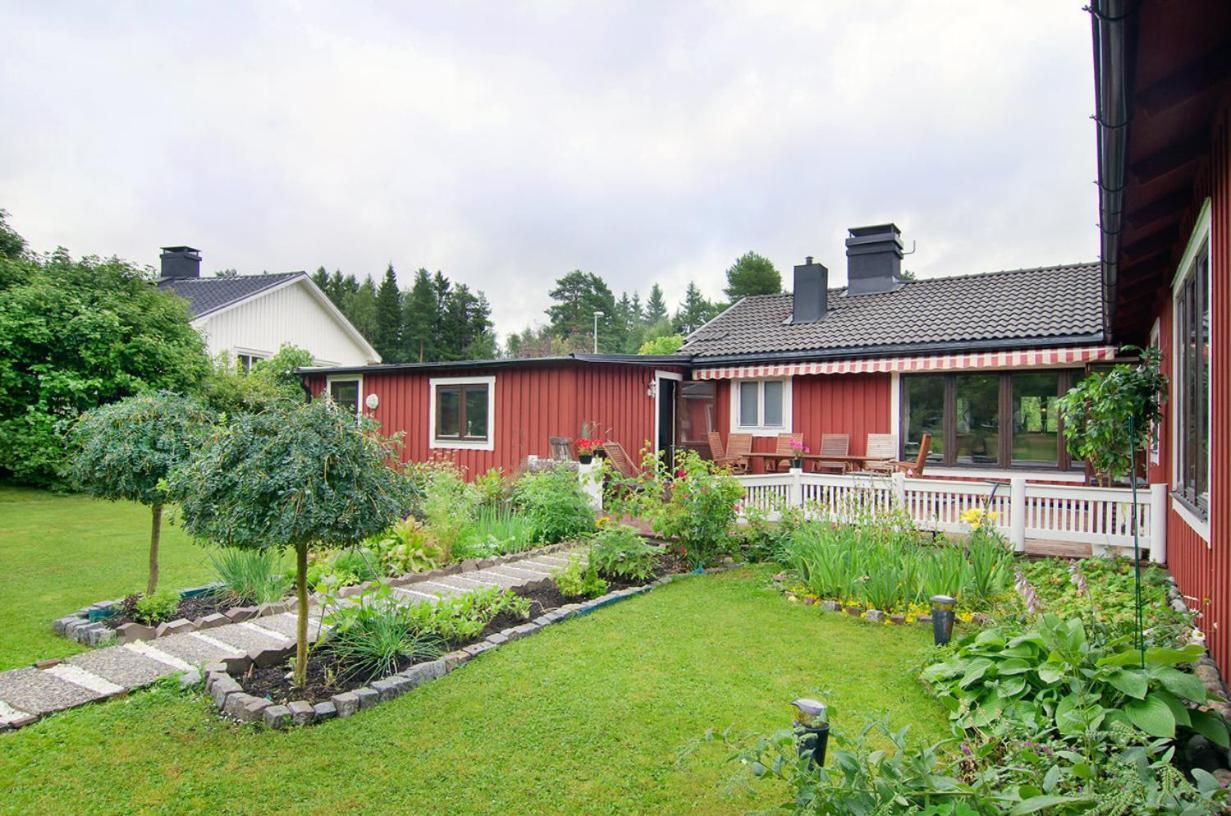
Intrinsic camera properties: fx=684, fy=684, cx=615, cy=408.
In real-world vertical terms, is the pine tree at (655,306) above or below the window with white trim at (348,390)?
above

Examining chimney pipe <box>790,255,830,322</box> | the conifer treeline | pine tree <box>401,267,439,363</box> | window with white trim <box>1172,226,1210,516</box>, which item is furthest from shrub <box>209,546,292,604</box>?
pine tree <box>401,267,439,363</box>

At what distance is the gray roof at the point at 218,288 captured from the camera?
21.2 meters

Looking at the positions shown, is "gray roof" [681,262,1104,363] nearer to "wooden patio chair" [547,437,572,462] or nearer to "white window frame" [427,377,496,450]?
"wooden patio chair" [547,437,572,462]

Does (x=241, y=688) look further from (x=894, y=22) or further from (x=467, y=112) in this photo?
(x=467, y=112)

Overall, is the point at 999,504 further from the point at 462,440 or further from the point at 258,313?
the point at 258,313

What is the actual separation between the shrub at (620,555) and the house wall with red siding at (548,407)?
5.02 m

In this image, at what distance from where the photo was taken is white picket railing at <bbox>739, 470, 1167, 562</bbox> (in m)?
7.39

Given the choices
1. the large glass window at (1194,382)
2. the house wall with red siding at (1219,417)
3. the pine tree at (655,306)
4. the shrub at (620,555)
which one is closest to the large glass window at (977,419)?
the large glass window at (1194,382)

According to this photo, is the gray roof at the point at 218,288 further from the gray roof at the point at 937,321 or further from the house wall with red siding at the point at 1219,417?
the house wall with red siding at the point at 1219,417

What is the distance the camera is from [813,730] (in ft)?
8.96

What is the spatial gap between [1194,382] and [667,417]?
9573mm

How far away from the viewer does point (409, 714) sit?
399 centimetres

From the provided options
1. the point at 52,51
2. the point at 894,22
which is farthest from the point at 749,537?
the point at 52,51

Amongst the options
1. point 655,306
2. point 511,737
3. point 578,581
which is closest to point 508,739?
point 511,737
